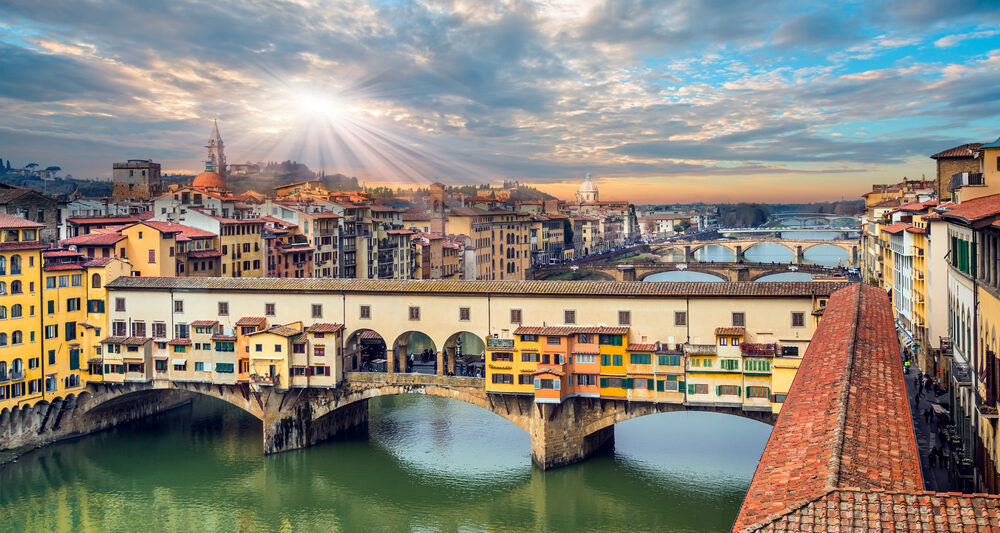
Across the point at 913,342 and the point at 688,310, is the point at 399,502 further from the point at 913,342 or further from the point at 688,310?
the point at 913,342

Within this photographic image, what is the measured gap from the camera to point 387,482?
90.9 feet

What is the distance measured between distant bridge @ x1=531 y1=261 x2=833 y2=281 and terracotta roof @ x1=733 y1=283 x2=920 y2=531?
60.4m

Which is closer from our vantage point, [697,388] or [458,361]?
[697,388]

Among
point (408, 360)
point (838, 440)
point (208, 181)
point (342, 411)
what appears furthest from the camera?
point (208, 181)

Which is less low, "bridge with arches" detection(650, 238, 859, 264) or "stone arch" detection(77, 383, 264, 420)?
"bridge with arches" detection(650, 238, 859, 264)

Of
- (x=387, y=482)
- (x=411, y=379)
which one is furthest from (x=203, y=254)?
(x=387, y=482)

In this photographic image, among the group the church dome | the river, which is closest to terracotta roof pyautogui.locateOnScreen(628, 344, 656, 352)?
the river

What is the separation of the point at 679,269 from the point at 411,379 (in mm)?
47104

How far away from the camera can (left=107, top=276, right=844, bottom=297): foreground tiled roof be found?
90.0 feet

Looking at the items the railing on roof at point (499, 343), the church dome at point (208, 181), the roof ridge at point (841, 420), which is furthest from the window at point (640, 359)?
the church dome at point (208, 181)

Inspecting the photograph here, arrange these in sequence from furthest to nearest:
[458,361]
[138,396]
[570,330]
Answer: [458,361], [138,396], [570,330]

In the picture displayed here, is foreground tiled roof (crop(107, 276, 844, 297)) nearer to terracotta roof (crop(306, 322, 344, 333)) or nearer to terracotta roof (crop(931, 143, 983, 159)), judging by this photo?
terracotta roof (crop(306, 322, 344, 333))

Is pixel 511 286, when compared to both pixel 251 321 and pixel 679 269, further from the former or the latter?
pixel 679 269

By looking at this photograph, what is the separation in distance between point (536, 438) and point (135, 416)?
16.4m
